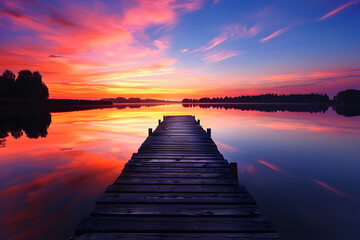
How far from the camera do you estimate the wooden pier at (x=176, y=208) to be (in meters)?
3.10

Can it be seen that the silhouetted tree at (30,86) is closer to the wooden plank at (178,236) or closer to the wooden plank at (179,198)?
the wooden plank at (179,198)

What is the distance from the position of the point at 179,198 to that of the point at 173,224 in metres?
0.83

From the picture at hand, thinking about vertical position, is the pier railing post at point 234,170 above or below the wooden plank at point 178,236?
above

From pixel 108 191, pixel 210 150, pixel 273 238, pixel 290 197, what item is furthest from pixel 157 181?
pixel 290 197

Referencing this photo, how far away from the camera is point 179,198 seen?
4098 mm

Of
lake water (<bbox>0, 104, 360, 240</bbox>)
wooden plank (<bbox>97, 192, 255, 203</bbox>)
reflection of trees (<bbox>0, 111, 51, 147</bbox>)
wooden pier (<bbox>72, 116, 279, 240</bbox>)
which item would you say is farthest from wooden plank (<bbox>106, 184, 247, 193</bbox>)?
reflection of trees (<bbox>0, 111, 51, 147</bbox>)

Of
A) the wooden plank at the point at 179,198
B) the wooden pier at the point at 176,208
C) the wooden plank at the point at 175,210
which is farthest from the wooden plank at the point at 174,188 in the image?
the wooden plank at the point at 175,210

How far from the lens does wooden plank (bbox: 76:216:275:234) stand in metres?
3.14

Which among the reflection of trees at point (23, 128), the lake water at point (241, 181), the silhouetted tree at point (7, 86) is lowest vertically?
the lake water at point (241, 181)

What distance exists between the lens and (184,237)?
3.01 metres

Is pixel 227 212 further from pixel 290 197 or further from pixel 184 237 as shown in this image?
pixel 290 197

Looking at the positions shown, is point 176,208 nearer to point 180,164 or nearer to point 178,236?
point 178,236

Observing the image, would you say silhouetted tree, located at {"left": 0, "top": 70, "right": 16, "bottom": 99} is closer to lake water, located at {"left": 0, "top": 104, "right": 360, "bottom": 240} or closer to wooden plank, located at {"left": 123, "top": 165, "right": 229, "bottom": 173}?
lake water, located at {"left": 0, "top": 104, "right": 360, "bottom": 240}

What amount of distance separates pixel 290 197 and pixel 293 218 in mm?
1417
